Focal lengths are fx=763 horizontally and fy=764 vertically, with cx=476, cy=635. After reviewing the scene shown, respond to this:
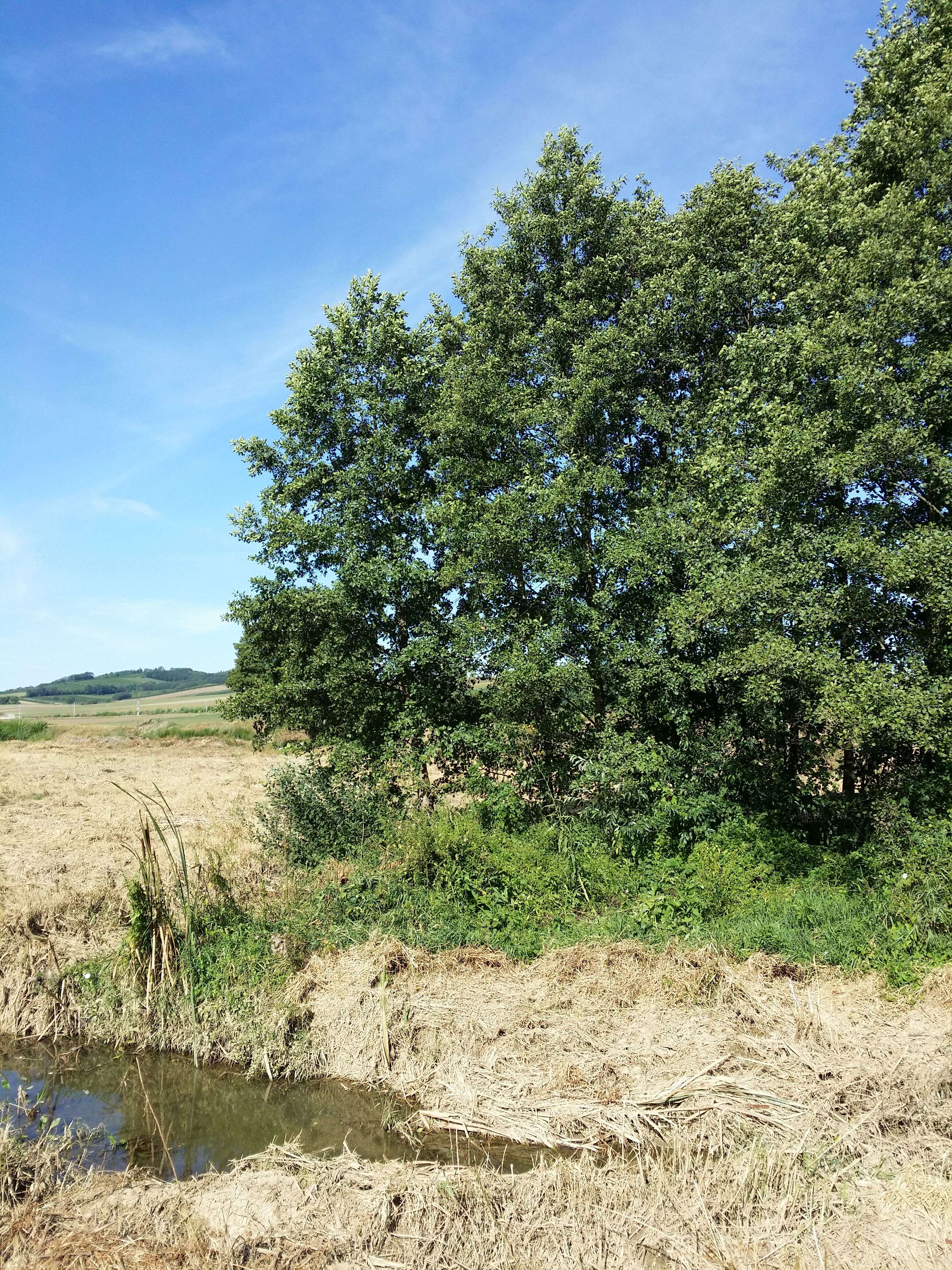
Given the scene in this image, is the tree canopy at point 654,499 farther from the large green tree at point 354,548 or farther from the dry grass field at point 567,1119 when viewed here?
the dry grass field at point 567,1119

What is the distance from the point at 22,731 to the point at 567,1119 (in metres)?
49.7

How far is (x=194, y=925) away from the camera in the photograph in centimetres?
1078

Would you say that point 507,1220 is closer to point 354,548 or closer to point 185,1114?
point 185,1114

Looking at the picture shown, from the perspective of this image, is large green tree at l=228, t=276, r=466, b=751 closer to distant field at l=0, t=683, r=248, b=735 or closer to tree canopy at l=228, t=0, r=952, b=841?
tree canopy at l=228, t=0, r=952, b=841

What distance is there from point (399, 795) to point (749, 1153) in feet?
32.5

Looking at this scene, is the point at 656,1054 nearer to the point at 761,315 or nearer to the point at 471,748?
the point at 471,748

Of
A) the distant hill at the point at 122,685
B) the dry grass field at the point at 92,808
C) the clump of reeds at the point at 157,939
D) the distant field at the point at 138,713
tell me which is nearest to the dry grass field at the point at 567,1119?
the clump of reeds at the point at 157,939

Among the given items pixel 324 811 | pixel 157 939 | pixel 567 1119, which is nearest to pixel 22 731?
pixel 324 811

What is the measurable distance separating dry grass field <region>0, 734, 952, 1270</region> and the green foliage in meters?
41.3

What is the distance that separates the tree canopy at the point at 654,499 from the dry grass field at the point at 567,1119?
12.8 ft

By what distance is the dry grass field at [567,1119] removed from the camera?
5.52 meters

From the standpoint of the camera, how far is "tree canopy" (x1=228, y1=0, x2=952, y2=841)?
416 inches

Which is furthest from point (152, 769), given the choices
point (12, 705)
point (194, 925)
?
point (12, 705)

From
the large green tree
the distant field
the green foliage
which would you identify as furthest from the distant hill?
the large green tree
